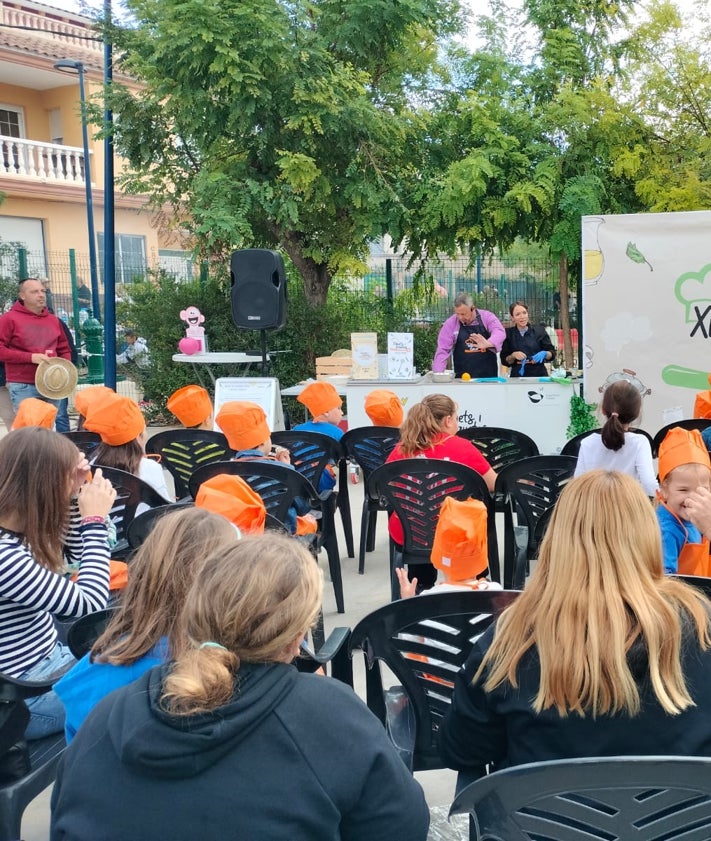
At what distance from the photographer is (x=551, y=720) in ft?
5.27

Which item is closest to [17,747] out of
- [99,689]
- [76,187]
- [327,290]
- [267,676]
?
[99,689]

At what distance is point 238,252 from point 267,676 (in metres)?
7.74

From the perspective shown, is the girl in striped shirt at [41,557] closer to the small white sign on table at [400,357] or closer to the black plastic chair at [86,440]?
the black plastic chair at [86,440]

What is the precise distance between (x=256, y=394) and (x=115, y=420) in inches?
160

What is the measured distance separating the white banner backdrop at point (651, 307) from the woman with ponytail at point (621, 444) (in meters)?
3.29

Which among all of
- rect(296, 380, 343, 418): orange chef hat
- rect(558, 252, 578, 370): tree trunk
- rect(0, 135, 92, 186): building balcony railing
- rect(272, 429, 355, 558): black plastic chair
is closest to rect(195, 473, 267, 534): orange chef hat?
rect(272, 429, 355, 558): black plastic chair

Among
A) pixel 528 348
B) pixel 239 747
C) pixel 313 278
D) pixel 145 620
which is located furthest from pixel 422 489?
pixel 313 278

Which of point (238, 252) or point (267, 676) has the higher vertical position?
point (238, 252)

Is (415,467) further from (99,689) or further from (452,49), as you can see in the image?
(452,49)

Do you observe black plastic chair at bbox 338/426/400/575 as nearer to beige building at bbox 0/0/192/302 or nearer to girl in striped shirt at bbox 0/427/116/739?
girl in striped shirt at bbox 0/427/116/739

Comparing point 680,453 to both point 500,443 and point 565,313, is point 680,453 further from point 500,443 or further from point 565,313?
point 565,313

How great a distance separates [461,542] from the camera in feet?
9.02

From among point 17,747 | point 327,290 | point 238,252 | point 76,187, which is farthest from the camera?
point 76,187

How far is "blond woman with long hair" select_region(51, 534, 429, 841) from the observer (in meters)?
1.25
